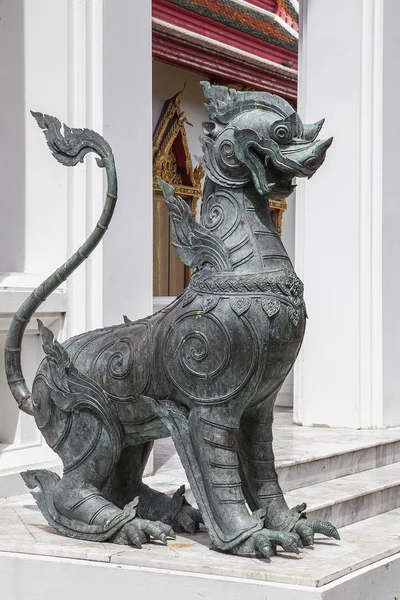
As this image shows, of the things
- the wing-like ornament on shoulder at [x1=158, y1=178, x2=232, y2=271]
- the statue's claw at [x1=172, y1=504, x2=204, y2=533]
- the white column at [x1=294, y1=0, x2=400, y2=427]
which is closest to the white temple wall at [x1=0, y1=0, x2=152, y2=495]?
the statue's claw at [x1=172, y1=504, x2=204, y2=533]

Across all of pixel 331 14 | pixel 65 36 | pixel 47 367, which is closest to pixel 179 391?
pixel 47 367

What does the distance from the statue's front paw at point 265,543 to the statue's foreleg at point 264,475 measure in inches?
7.7

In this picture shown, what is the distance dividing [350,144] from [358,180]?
0.89 feet

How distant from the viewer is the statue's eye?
11.5 feet

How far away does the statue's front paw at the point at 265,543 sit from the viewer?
341cm

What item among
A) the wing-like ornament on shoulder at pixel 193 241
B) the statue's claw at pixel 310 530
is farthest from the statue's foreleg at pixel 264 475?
the wing-like ornament on shoulder at pixel 193 241

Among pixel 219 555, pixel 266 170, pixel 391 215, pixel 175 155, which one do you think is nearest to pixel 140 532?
pixel 219 555

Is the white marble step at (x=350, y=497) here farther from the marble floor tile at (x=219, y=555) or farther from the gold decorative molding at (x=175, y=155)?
the gold decorative molding at (x=175, y=155)

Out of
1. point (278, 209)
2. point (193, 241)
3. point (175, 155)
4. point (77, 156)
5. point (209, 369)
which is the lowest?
point (209, 369)

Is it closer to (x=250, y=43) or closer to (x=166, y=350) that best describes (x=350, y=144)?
(x=250, y=43)

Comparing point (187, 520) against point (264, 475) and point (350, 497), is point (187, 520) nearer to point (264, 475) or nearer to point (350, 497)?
point (264, 475)

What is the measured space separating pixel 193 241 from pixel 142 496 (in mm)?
992

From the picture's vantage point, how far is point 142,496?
399 cm

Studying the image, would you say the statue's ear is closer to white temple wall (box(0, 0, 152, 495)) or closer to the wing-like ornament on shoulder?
the wing-like ornament on shoulder
